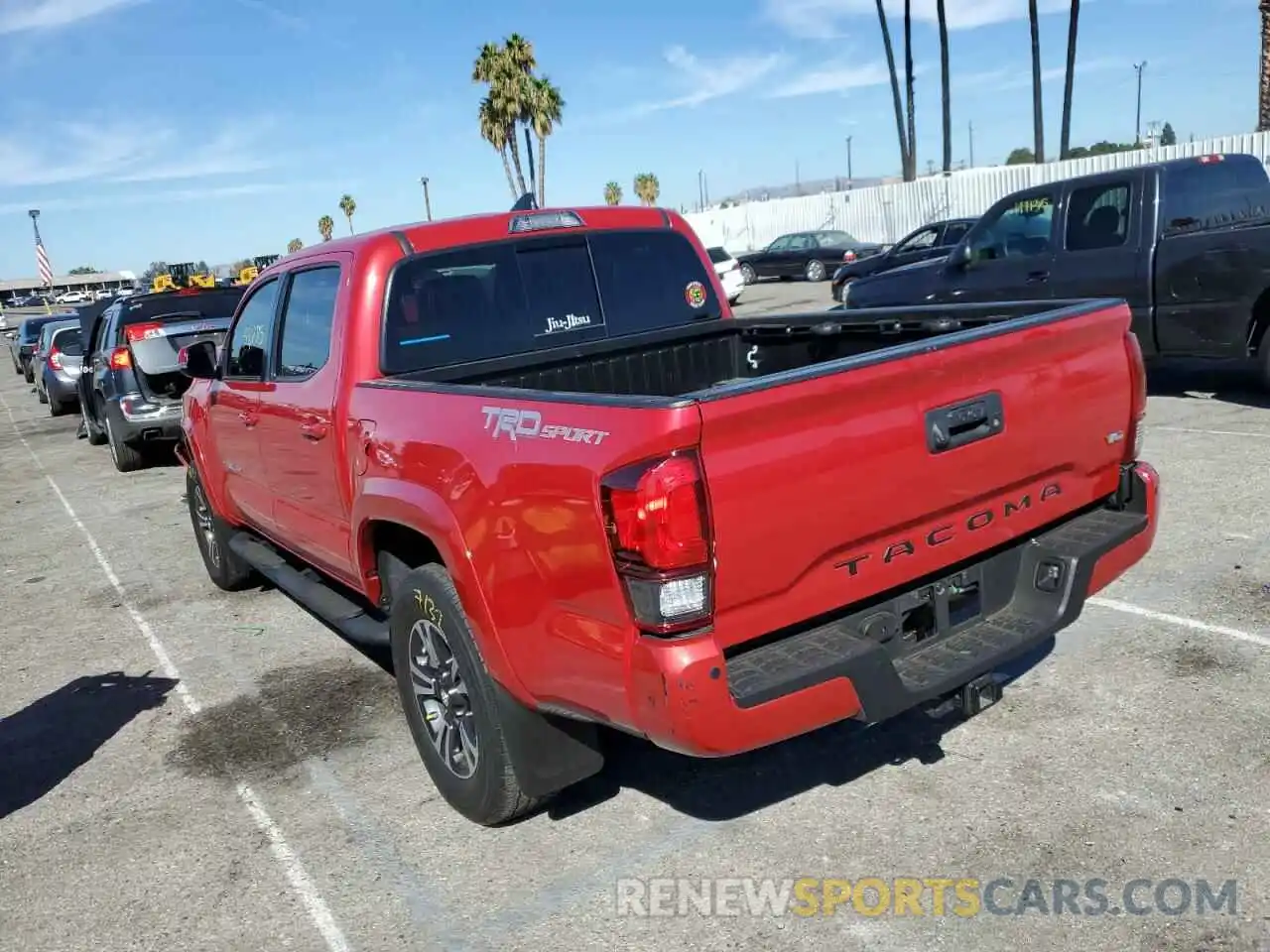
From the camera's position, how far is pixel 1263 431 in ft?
26.6

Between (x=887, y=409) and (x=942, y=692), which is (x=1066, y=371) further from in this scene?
(x=942, y=692)

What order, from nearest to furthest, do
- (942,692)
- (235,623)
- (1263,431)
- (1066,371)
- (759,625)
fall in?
1. (759,625)
2. (942,692)
3. (1066,371)
4. (235,623)
5. (1263,431)

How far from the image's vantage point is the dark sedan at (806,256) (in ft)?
96.8

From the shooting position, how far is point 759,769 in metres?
3.93

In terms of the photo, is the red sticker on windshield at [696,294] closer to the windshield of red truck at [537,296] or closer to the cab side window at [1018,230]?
the windshield of red truck at [537,296]

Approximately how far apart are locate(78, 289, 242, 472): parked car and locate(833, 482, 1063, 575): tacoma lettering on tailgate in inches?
361

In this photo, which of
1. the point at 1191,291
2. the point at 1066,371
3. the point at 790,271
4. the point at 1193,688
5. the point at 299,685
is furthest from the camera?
the point at 790,271

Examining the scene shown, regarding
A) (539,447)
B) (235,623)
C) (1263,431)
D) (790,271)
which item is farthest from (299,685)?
(790,271)

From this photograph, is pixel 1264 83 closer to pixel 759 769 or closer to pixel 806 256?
pixel 806 256

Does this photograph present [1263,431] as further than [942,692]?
Yes

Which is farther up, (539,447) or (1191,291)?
(539,447)

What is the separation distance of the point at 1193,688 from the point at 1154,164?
6495 millimetres

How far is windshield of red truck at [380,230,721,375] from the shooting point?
433 centimetres

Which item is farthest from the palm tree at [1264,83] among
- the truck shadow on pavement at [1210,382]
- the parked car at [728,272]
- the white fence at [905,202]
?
the truck shadow on pavement at [1210,382]
